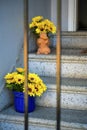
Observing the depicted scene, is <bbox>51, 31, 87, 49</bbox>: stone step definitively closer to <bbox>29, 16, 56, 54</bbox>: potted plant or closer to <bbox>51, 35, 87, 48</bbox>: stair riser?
<bbox>51, 35, 87, 48</bbox>: stair riser

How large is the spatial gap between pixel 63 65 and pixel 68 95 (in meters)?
0.35

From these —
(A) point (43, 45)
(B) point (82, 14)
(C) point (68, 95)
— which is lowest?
(C) point (68, 95)

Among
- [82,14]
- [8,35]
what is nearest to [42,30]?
[8,35]

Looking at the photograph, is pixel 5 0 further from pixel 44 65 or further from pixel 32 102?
pixel 32 102

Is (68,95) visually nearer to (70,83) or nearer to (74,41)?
(70,83)

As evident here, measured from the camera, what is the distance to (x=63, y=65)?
2449mm

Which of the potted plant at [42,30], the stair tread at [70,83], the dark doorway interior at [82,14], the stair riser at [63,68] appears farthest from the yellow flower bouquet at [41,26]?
the dark doorway interior at [82,14]

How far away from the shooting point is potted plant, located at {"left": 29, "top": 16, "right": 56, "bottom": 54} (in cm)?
248

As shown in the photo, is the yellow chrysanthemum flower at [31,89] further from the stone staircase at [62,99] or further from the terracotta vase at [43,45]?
the terracotta vase at [43,45]

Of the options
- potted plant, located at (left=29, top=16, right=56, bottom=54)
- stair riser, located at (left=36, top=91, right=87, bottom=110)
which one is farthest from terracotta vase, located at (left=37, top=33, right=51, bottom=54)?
stair riser, located at (left=36, top=91, right=87, bottom=110)

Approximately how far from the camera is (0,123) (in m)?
2.12

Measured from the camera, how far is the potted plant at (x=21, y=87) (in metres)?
2.05

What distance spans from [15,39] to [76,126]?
0.91 meters

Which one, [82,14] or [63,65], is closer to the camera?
[63,65]
